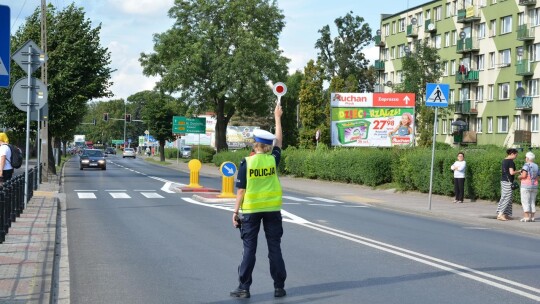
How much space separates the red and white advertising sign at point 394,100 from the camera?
137 feet

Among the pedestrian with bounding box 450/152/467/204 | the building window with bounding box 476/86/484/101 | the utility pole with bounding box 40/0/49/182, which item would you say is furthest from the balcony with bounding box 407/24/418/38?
the pedestrian with bounding box 450/152/467/204

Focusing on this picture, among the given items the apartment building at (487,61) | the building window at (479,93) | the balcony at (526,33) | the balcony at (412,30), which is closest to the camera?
the balcony at (526,33)

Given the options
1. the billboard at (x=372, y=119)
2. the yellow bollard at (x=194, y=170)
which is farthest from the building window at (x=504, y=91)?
the yellow bollard at (x=194, y=170)

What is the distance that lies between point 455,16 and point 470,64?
17.4 feet

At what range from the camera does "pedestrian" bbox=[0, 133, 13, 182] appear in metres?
16.0

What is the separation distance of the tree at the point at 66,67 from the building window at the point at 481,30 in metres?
39.5

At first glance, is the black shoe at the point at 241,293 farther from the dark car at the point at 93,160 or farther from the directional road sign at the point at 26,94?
the dark car at the point at 93,160

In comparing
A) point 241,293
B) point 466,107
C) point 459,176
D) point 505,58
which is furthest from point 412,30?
point 241,293

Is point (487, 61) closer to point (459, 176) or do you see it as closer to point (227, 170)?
point (459, 176)

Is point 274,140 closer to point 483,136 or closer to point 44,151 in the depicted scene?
point 44,151

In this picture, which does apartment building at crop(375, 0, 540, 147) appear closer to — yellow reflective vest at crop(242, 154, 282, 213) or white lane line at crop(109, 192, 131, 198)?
white lane line at crop(109, 192, 131, 198)

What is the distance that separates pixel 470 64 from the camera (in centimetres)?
7131

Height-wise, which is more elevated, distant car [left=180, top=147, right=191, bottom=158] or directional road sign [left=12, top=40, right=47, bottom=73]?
directional road sign [left=12, top=40, right=47, bottom=73]

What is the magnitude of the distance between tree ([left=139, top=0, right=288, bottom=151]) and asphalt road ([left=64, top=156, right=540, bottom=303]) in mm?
40936
